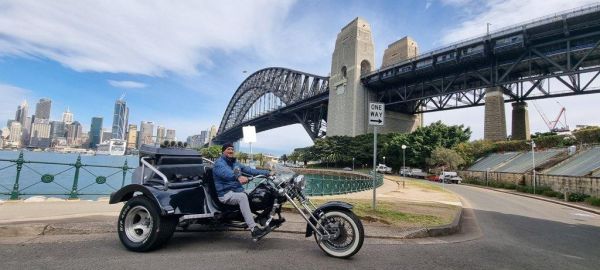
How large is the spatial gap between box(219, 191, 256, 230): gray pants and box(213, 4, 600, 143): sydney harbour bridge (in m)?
48.1

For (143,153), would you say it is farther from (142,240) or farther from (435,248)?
(435,248)

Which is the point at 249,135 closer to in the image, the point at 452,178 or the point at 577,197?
the point at 577,197

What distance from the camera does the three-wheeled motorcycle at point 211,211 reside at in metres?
4.42

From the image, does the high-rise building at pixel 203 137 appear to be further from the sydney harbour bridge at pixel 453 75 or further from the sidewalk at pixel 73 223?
the sidewalk at pixel 73 223

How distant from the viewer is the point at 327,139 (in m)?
70.7

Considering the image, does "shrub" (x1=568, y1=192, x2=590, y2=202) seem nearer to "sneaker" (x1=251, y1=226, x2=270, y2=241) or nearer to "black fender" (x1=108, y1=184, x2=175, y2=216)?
"sneaker" (x1=251, y1=226, x2=270, y2=241)

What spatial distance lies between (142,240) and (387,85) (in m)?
68.5

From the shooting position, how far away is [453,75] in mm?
56781

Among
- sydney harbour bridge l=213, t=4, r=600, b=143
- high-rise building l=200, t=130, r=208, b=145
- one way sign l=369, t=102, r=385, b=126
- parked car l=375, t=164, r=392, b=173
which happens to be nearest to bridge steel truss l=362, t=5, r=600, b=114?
sydney harbour bridge l=213, t=4, r=600, b=143

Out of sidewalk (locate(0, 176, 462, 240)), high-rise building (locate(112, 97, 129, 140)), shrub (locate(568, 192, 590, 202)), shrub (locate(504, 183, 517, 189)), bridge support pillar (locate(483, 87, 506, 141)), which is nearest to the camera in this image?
sidewalk (locate(0, 176, 462, 240))

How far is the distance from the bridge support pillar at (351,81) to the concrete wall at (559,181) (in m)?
34.2

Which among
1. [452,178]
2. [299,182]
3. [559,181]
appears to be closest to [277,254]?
[299,182]

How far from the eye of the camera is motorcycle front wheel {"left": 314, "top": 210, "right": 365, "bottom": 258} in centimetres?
436

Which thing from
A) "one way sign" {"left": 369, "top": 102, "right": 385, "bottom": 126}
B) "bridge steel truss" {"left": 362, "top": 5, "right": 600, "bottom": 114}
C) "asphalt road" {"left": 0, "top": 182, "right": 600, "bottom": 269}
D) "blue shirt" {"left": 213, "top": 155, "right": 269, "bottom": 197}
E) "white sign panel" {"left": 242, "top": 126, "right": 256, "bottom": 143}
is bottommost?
"asphalt road" {"left": 0, "top": 182, "right": 600, "bottom": 269}
